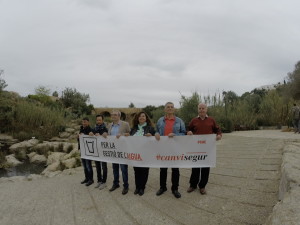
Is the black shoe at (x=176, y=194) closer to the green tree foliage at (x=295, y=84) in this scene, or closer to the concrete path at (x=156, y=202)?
the concrete path at (x=156, y=202)

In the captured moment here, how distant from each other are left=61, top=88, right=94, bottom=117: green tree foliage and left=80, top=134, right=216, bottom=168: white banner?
Result: 22.9 meters

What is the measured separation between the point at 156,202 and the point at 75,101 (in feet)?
86.5

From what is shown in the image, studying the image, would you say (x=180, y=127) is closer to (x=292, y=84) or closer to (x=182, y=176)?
(x=182, y=176)

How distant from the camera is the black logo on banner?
5844 mm

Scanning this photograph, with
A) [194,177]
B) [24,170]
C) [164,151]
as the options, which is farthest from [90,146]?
[24,170]

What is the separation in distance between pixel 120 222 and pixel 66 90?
2835cm

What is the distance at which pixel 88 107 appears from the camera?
2842 cm

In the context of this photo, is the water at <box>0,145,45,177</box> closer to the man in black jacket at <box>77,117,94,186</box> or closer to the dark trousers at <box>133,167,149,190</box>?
the man in black jacket at <box>77,117,94,186</box>

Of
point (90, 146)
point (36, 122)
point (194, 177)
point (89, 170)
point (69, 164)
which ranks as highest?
point (36, 122)

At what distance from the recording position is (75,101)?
2897 cm

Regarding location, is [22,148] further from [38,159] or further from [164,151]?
[164,151]

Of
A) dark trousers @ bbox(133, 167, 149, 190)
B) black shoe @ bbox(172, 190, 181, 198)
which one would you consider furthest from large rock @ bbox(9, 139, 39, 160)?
black shoe @ bbox(172, 190, 181, 198)

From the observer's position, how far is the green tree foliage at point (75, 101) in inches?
1102

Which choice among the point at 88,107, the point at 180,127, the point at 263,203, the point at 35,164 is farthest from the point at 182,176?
the point at 88,107
